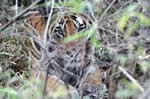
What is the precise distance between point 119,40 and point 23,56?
6.41 feet

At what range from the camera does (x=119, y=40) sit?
231cm

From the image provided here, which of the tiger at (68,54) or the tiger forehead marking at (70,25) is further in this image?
the tiger forehead marking at (70,25)

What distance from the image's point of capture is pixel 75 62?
2545mm

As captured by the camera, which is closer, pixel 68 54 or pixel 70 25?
pixel 68 54

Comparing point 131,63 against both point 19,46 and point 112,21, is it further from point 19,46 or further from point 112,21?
point 19,46

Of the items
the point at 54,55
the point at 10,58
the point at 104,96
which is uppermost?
the point at 54,55

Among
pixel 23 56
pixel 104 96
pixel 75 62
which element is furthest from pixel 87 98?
pixel 23 56

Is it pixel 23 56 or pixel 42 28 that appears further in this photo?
pixel 23 56

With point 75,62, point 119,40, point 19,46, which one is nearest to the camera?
point 119,40

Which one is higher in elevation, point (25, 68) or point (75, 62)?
point (75, 62)

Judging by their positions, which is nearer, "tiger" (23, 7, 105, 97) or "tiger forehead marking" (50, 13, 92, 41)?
"tiger" (23, 7, 105, 97)

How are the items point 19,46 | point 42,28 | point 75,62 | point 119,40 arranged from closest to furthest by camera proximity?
1. point 119,40
2. point 75,62
3. point 42,28
4. point 19,46

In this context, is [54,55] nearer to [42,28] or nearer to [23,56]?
[42,28]

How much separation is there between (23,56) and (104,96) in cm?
118
